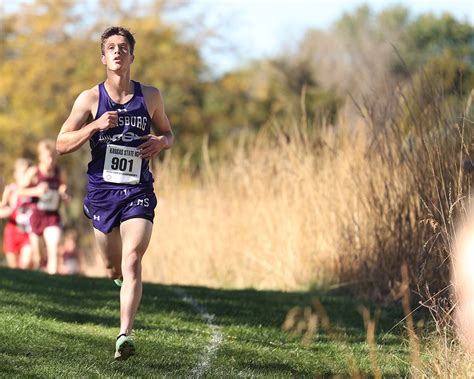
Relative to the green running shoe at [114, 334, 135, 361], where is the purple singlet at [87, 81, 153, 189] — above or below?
above

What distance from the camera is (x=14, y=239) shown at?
16.0 metres

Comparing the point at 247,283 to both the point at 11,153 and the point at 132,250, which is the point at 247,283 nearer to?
the point at 132,250

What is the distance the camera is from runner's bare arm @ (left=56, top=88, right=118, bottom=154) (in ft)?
24.8

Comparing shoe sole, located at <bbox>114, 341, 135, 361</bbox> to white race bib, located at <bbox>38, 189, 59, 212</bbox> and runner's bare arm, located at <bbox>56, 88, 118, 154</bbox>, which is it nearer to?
runner's bare arm, located at <bbox>56, 88, 118, 154</bbox>

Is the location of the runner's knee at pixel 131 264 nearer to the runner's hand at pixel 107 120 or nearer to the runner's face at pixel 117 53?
the runner's hand at pixel 107 120

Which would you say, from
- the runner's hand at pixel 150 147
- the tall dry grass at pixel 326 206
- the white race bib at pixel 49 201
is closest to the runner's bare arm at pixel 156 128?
the runner's hand at pixel 150 147

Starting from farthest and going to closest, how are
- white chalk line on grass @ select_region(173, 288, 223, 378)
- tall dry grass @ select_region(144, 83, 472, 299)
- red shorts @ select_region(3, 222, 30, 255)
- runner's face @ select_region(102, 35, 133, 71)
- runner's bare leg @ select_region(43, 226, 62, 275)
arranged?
red shorts @ select_region(3, 222, 30, 255) < runner's bare leg @ select_region(43, 226, 62, 275) < tall dry grass @ select_region(144, 83, 472, 299) < runner's face @ select_region(102, 35, 133, 71) < white chalk line on grass @ select_region(173, 288, 223, 378)

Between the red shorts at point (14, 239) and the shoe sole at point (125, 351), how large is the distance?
860 centimetres

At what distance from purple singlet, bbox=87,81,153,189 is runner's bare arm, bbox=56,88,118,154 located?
0.27 ft

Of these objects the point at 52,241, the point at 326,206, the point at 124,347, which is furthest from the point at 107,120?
the point at 52,241

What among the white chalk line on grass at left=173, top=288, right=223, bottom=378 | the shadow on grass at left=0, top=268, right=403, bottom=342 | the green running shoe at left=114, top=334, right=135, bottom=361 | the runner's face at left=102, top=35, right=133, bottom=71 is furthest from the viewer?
the shadow on grass at left=0, top=268, right=403, bottom=342

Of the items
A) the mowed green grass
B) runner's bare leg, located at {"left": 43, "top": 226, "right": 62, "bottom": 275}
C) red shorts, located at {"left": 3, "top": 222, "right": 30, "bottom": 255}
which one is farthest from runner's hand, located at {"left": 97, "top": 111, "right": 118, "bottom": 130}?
red shorts, located at {"left": 3, "top": 222, "right": 30, "bottom": 255}

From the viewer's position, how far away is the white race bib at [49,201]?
48.2 ft

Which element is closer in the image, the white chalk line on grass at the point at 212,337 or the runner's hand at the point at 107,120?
the white chalk line on grass at the point at 212,337
